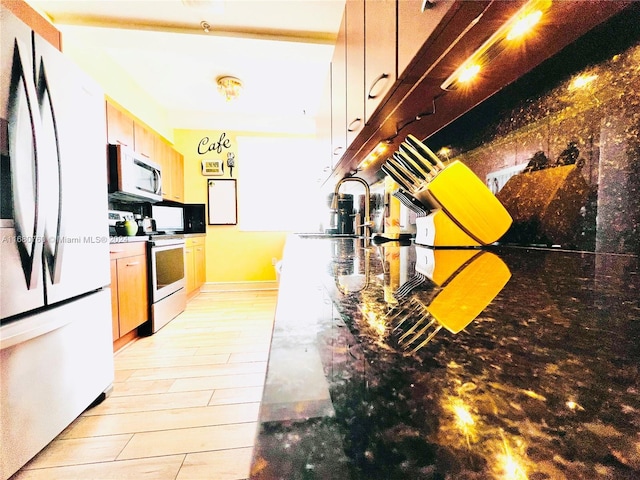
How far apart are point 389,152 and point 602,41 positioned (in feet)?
3.71

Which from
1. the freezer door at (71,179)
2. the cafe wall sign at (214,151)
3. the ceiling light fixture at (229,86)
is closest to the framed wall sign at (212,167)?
the cafe wall sign at (214,151)

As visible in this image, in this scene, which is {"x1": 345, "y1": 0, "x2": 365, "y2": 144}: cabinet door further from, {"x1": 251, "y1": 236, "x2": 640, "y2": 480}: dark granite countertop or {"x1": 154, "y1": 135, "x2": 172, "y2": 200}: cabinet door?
{"x1": 154, "y1": 135, "x2": 172, "y2": 200}: cabinet door

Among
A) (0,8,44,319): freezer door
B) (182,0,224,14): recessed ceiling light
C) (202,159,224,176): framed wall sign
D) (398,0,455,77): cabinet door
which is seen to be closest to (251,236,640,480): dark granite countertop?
(398,0,455,77): cabinet door

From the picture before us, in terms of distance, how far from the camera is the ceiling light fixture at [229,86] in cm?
290

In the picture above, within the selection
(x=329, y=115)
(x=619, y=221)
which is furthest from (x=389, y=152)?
(x=619, y=221)

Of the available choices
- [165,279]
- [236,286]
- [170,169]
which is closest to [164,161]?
[170,169]

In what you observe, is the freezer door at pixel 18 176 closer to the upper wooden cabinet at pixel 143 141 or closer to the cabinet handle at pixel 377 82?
the cabinet handle at pixel 377 82

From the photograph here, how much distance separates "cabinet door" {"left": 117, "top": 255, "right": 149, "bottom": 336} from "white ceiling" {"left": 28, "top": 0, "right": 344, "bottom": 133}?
5.39 feet

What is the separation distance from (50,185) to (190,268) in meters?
2.51

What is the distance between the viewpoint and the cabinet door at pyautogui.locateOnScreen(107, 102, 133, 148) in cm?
224

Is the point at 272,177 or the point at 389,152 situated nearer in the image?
the point at 389,152

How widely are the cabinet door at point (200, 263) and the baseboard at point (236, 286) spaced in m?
0.12

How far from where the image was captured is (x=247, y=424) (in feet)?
4.13

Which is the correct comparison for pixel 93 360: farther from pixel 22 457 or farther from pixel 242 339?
pixel 242 339
